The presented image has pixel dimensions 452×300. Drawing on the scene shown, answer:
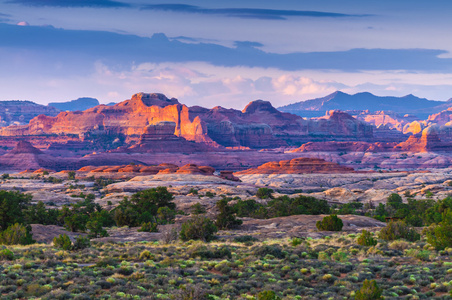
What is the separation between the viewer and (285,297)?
18.0 meters

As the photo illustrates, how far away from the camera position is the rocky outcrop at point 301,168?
145 m

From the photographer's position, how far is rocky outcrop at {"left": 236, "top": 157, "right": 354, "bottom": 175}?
145m

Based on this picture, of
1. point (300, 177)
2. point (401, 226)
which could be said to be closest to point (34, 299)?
point (401, 226)

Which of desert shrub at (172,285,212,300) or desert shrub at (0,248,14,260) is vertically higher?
desert shrub at (172,285,212,300)

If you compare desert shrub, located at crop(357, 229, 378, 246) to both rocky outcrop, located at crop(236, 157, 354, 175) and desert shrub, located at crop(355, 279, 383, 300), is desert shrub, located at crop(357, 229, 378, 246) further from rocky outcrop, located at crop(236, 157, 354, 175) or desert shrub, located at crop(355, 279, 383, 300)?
rocky outcrop, located at crop(236, 157, 354, 175)

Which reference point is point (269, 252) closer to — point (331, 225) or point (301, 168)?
point (331, 225)

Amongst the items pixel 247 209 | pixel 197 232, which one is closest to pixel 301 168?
pixel 247 209

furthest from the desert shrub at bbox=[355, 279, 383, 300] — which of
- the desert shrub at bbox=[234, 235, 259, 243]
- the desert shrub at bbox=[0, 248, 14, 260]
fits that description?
the desert shrub at bbox=[234, 235, 259, 243]

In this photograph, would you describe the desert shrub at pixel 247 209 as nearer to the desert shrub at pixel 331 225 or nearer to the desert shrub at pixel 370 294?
the desert shrub at pixel 331 225

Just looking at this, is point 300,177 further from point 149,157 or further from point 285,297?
point 285,297

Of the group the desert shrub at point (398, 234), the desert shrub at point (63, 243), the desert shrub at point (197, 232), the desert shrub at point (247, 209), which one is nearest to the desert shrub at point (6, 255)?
the desert shrub at point (63, 243)

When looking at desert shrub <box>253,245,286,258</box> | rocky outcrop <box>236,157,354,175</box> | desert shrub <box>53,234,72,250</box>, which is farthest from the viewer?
rocky outcrop <box>236,157,354,175</box>

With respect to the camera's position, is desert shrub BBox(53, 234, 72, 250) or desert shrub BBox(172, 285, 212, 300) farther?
desert shrub BBox(53, 234, 72, 250)

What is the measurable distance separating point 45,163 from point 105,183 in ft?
208
